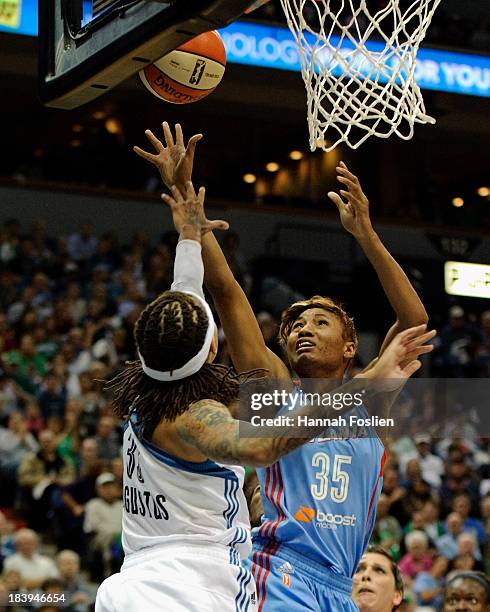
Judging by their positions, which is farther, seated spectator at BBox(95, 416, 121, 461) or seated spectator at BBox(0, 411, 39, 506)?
seated spectator at BBox(95, 416, 121, 461)

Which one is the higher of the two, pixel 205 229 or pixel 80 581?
pixel 205 229

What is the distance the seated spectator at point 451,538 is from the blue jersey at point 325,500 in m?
5.35

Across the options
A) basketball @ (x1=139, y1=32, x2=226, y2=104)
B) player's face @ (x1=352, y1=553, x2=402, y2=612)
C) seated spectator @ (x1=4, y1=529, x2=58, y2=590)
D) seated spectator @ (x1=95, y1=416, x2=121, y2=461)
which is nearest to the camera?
basketball @ (x1=139, y1=32, x2=226, y2=104)

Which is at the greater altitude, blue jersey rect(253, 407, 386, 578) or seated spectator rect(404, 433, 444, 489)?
seated spectator rect(404, 433, 444, 489)

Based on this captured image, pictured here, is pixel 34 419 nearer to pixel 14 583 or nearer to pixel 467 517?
pixel 14 583

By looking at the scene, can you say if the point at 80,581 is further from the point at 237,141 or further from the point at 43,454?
the point at 237,141

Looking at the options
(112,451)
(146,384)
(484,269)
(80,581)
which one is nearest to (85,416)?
(112,451)

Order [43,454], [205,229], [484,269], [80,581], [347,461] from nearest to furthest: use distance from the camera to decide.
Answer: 1. [205,229]
2. [347,461]
3. [80,581]
4. [43,454]
5. [484,269]

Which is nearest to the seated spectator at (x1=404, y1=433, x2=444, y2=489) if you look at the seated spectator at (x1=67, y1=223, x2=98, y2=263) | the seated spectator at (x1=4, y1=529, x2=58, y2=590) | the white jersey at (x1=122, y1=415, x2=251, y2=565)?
the seated spectator at (x1=4, y1=529, x2=58, y2=590)

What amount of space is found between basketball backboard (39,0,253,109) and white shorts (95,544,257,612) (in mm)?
1401

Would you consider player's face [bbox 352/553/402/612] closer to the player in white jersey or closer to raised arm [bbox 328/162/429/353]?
raised arm [bbox 328/162/429/353]

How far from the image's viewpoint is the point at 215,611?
291 cm

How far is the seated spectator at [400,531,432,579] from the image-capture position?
853 cm

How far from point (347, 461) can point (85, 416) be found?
6.00 m
